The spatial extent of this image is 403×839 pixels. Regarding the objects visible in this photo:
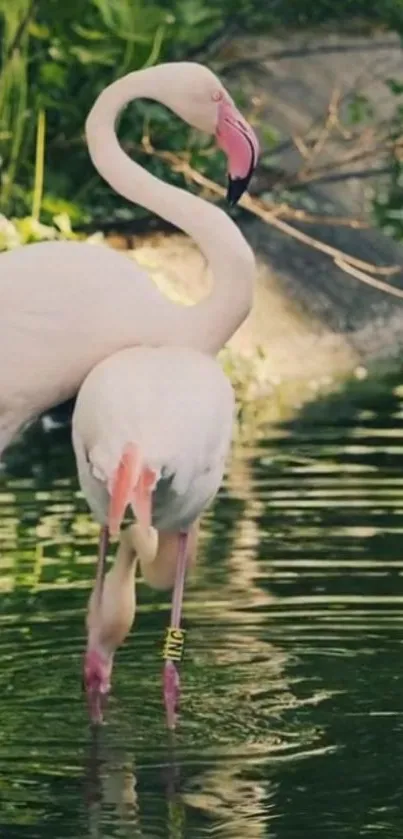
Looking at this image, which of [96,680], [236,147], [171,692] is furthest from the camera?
[236,147]

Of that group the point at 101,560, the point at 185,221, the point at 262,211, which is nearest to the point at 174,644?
the point at 101,560

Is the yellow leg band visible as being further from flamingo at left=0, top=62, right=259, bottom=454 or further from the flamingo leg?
flamingo at left=0, top=62, right=259, bottom=454

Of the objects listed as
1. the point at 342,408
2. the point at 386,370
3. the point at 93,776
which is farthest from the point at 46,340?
the point at 386,370

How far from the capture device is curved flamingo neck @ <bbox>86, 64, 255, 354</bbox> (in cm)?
532

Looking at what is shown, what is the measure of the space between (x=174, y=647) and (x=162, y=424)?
2.26ft

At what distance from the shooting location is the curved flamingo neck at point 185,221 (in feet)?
17.4

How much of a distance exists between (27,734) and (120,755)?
259mm

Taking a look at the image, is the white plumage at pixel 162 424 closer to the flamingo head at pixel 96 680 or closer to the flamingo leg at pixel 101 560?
the flamingo leg at pixel 101 560

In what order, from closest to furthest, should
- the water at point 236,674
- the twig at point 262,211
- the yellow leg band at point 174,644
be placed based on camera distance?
the water at point 236,674, the yellow leg band at point 174,644, the twig at point 262,211

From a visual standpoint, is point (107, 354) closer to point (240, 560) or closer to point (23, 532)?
point (240, 560)

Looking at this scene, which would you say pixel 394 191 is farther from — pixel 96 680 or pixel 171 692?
pixel 171 692

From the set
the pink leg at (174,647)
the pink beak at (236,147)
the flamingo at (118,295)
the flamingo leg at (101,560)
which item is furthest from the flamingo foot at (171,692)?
the pink beak at (236,147)

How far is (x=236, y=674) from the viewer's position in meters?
5.51

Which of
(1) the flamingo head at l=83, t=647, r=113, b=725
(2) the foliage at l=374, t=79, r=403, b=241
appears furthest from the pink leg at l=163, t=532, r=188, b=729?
(2) the foliage at l=374, t=79, r=403, b=241
